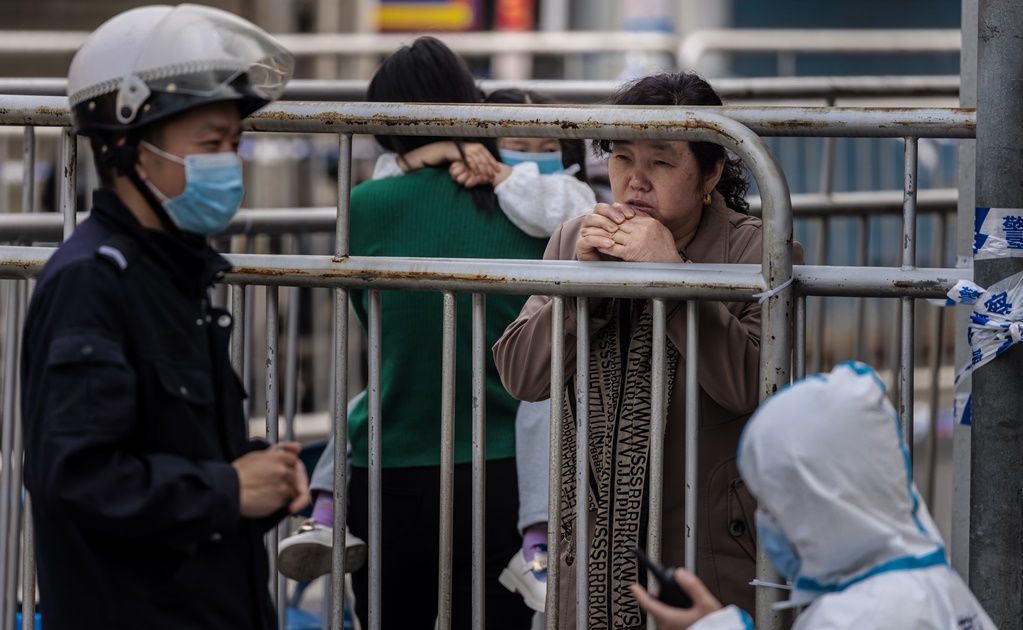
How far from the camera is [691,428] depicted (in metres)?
2.80

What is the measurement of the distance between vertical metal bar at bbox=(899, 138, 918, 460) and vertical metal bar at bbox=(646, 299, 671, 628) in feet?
1.69

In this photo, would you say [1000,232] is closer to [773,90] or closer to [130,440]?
[130,440]

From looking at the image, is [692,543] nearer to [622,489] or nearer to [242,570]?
[622,489]

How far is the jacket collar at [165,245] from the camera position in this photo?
7.10 ft

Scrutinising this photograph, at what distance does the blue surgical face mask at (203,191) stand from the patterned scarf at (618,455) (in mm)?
997

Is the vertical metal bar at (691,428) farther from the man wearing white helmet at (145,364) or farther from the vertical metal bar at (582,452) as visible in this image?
the man wearing white helmet at (145,364)

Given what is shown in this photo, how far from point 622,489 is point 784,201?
68cm

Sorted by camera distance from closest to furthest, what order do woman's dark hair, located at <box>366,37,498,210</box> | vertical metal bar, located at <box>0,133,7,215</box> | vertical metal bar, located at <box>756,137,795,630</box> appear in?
1. vertical metal bar, located at <box>756,137,795,630</box>
2. woman's dark hair, located at <box>366,37,498,210</box>
3. vertical metal bar, located at <box>0,133,7,215</box>

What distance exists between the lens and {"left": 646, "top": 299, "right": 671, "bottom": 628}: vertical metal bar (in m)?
2.80

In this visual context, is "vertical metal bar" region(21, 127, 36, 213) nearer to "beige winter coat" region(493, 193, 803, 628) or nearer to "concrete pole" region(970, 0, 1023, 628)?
"beige winter coat" region(493, 193, 803, 628)

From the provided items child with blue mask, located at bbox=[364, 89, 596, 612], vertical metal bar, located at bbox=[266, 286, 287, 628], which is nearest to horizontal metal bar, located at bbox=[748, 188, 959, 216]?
child with blue mask, located at bbox=[364, 89, 596, 612]

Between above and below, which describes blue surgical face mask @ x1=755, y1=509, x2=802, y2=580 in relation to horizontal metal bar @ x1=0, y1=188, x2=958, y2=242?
below

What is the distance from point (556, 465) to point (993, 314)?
36.6 inches

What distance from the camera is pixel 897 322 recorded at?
17.9 ft
